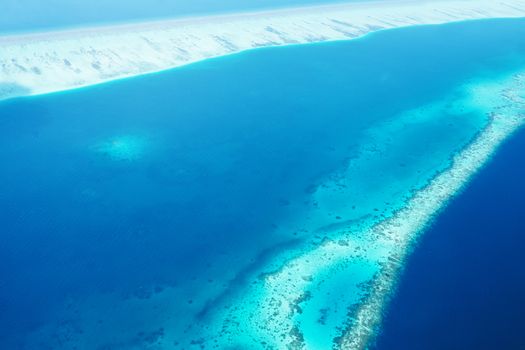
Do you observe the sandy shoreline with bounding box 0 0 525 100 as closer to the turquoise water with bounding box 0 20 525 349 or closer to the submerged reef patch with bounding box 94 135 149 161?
the turquoise water with bounding box 0 20 525 349

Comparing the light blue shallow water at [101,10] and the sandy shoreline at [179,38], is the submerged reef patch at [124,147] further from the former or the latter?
the light blue shallow water at [101,10]

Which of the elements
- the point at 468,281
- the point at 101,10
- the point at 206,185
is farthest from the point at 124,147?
the point at 101,10

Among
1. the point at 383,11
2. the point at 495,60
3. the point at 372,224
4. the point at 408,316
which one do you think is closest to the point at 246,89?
the point at 372,224

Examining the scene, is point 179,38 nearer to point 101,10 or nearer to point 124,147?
point 101,10

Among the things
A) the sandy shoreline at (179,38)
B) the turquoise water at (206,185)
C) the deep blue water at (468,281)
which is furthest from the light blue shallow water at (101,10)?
the deep blue water at (468,281)

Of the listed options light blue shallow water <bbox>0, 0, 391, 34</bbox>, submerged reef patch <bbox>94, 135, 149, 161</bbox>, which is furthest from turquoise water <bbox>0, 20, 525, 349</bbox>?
light blue shallow water <bbox>0, 0, 391, 34</bbox>
